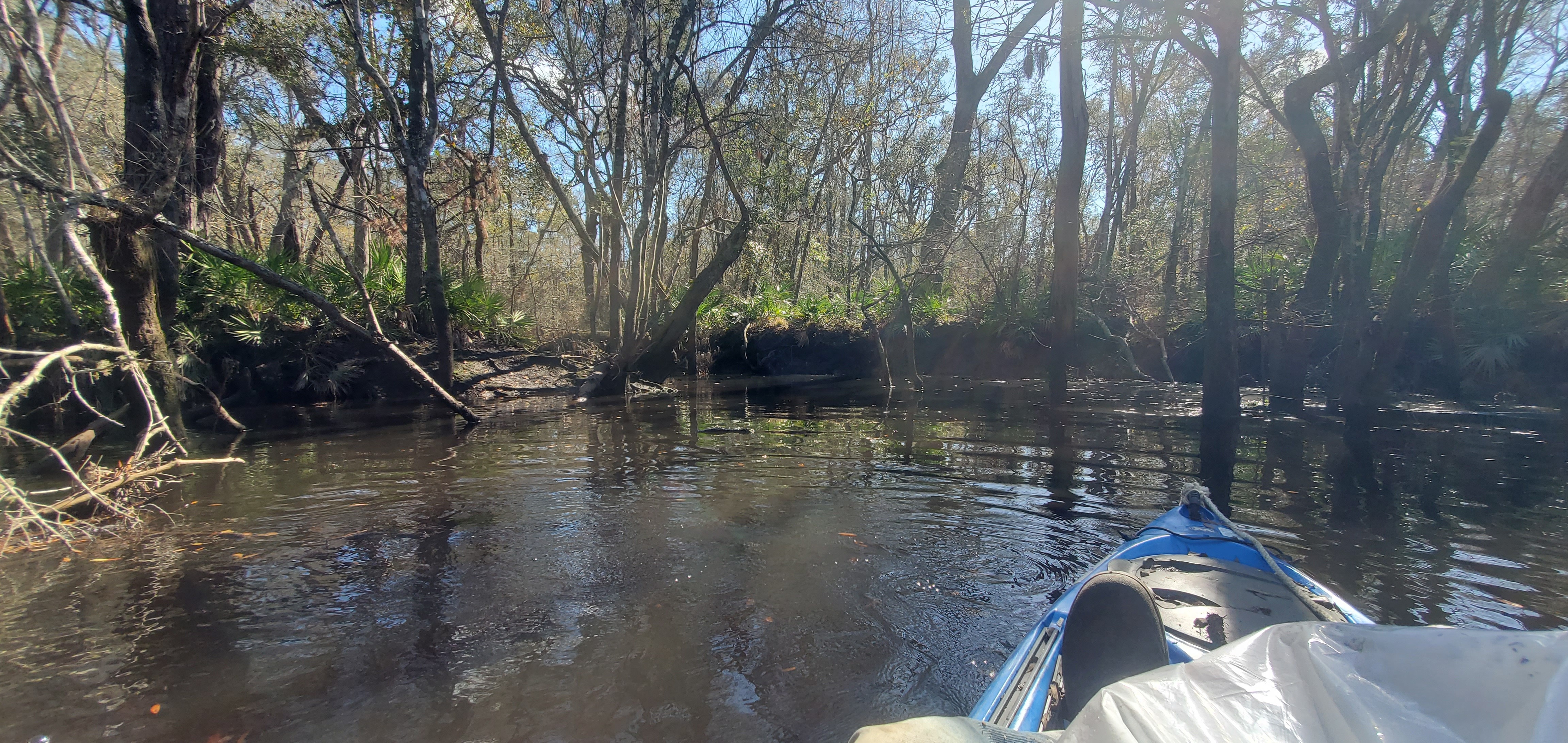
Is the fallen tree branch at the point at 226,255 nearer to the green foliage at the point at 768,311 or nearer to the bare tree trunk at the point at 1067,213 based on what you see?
the bare tree trunk at the point at 1067,213

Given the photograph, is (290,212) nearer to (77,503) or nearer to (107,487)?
(77,503)

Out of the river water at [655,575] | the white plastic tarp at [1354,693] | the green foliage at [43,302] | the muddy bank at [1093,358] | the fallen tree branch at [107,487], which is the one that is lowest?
the river water at [655,575]

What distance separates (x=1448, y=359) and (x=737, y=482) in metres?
13.9

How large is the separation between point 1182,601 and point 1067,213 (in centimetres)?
933

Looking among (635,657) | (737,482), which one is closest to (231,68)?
(737,482)

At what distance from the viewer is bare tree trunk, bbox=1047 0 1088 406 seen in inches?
437

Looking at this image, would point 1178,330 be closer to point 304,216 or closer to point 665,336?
point 665,336

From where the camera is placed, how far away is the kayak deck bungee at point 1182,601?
7.59ft

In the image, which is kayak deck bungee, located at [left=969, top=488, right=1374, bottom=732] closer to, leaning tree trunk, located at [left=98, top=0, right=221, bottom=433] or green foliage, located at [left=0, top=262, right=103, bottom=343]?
leaning tree trunk, located at [left=98, top=0, right=221, bottom=433]

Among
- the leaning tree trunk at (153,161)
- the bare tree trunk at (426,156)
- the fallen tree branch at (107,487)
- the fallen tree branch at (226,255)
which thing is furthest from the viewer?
the bare tree trunk at (426,156)

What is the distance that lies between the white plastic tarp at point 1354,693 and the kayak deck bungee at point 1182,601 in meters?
0.76

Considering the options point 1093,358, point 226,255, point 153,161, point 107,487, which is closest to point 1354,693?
point 107,487

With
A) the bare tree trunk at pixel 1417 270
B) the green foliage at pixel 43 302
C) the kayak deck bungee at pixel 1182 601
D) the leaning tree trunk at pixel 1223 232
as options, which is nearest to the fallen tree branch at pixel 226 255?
the green foliage at pixel 43 302

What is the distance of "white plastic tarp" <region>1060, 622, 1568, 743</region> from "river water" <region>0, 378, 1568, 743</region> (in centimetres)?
178
